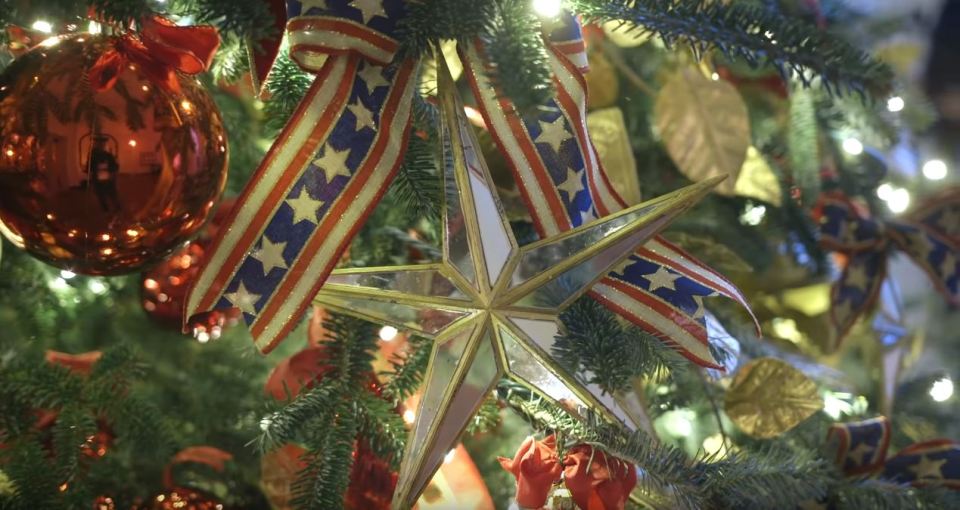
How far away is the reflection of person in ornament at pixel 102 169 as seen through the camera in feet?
1.74

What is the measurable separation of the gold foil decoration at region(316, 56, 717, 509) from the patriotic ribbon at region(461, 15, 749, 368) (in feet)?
0.08

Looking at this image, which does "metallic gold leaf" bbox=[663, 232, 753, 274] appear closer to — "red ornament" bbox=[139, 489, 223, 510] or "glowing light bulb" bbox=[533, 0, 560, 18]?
"glowing light bulb" bbox=[533, 0, 560, 18]

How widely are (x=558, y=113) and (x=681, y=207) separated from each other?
0.11 metres

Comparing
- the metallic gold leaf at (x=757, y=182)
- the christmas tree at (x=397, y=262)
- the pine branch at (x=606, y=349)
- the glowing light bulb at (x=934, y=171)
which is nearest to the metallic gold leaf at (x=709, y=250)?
the christmas tree at (x=397, y=262)

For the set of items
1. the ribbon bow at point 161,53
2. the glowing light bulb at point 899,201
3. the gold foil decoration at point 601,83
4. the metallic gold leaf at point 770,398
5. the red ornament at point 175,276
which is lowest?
the red ornament at point 175,276

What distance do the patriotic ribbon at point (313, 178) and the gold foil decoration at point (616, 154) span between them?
273mm

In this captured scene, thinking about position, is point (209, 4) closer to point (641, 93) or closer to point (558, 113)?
point (558, 113)

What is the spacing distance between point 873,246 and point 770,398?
0.28 metres

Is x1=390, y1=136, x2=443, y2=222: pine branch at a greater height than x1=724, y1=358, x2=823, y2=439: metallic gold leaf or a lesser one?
lesser

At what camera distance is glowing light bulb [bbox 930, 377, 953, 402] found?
103 centimetres

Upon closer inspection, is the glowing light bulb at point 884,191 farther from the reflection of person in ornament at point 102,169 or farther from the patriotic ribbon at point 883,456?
the reflection of person in ornament at point 102,169

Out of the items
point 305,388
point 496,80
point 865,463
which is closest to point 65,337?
point 305,388

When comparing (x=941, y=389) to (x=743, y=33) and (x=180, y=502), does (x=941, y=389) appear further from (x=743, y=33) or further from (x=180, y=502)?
(x=180, y=502)

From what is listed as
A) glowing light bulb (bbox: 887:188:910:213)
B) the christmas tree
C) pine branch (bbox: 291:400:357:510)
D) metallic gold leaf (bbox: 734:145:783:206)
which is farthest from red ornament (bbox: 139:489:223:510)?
glowing light bulb (bbox: 887:188:910:213)
